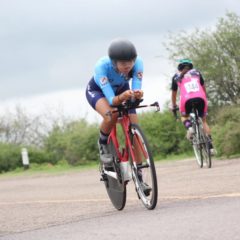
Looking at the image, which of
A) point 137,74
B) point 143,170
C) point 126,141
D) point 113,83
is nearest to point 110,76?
point 113,83

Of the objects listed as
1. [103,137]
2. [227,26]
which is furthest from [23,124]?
[103,137]

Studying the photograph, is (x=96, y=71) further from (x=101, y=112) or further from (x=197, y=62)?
(x=197, y=62)

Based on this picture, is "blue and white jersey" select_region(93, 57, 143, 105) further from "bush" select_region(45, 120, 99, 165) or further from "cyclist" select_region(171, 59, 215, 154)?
"bush" select_region(45, 120, 99, 165)

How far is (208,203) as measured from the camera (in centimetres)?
672

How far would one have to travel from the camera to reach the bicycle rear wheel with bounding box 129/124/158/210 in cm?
677

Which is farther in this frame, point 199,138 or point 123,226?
point 199,138

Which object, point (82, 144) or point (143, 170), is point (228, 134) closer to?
point (143, 170)

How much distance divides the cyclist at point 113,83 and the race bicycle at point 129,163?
3.0 inches

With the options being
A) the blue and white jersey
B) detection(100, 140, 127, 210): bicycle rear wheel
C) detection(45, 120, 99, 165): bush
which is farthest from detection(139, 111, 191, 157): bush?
the blue and white jersey

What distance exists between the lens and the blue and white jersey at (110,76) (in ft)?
23.6

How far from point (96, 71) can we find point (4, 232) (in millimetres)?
1985

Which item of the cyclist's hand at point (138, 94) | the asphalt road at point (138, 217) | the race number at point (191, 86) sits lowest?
the asphalt road at point (138, 217)

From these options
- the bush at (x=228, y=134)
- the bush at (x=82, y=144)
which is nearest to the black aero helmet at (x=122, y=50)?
the bush at (x=228, y=134)

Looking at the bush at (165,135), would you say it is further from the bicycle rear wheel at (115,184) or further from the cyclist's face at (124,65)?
the cyclist's face at (124,65)
